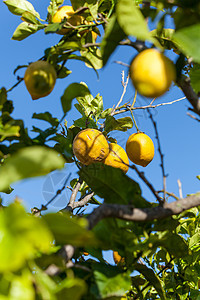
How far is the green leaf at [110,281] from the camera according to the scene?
2.26 feet

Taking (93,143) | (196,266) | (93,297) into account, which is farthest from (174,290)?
(93,297)

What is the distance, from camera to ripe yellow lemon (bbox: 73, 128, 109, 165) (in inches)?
55.1

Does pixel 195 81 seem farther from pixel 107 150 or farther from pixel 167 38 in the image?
pixel 107 150

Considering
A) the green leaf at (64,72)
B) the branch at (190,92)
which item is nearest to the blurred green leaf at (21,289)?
the branch at (190,92)

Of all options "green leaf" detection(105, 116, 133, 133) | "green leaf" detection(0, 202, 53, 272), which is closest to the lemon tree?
"green leaf" detection(0, 202, 53, 272)

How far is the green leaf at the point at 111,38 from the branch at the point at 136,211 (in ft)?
1.21

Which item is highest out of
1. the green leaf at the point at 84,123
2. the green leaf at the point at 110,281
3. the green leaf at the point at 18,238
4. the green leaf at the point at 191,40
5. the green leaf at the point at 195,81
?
the green leaf at the point at 191,40

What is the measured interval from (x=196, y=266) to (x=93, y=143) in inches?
34.1

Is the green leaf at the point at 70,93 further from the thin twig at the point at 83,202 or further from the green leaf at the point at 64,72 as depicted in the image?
the thin twig at the point at 83,202

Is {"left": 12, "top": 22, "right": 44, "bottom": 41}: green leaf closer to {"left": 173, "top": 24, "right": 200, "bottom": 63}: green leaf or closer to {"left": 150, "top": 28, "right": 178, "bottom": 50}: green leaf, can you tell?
{"left": 150, "top": 28, "right": 178, "bottom": 50}: green leaf

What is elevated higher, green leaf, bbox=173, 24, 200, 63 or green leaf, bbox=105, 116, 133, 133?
green leaf, bbox=173, 24, 200, 63

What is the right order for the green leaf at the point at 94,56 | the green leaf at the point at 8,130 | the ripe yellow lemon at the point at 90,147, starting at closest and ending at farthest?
the green leaf at the point at 8,130 < the green leaf at the point at 94,56 < the ripe yellow lemon at the point at 90,147

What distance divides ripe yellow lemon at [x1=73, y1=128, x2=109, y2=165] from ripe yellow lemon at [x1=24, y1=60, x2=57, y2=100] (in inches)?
20.1

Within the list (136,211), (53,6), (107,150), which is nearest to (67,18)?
(53,6)
